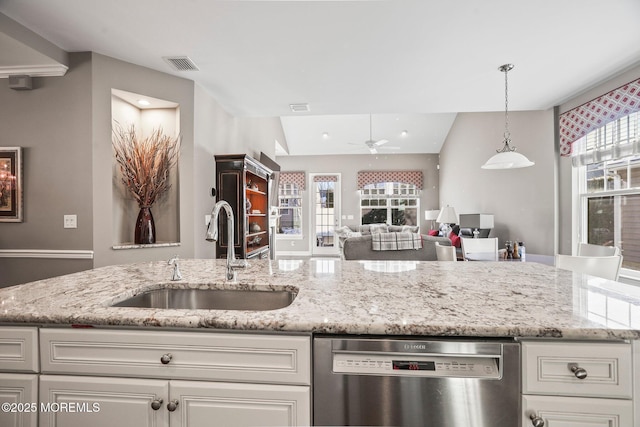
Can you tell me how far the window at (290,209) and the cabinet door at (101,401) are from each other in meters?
7.55

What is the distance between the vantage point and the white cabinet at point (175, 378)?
2.81 feet

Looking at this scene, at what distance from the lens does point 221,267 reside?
1697 mm

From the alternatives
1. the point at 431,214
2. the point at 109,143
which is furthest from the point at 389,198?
the point at 109,143

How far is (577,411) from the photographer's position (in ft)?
2.65

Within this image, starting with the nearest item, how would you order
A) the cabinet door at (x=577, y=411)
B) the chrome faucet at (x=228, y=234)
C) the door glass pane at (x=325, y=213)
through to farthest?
the cabinet door at (x=577, y=411) → the chrome faucet at (x=228, y=234) → the door glass pane at (x=325, y=213)

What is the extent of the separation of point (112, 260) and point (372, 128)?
6.43 meters

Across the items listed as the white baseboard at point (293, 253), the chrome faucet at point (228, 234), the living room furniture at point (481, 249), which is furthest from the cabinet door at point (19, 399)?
the white baseboard at point (293, 253)

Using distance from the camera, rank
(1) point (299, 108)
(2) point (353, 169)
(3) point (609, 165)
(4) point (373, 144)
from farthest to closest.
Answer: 1. (2) point (353, 169)
2. (4) point (373, 144)
3. (1) point (299, 108)
4. (3) point (609, 165)

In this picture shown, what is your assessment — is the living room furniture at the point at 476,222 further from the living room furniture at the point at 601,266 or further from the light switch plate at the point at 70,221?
the light switch plate at the point at 70,221

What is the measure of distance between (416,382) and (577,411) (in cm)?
45

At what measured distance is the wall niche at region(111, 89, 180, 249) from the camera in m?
2.75

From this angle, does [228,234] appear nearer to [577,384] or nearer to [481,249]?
[577,384]

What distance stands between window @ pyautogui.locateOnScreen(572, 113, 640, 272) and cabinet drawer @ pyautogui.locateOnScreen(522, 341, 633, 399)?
3122mm

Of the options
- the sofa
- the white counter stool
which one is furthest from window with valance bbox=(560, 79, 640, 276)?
the sofa
